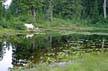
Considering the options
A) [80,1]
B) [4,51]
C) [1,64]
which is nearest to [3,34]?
[4,51]

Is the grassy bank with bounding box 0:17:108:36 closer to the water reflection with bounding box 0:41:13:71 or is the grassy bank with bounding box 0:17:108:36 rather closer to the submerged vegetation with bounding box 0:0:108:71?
the submerged vegetation with bounding box 0:0:108:71

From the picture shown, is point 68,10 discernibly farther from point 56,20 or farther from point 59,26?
point 59,26

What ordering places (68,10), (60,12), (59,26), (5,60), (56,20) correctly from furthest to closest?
(60,12)
(68,10)
(56,20)
(59,26)
(5,60)

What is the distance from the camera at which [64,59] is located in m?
24.6

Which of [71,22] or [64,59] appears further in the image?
[71,22]

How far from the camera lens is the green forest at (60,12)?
203ft

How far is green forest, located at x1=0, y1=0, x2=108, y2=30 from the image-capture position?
2440 inches

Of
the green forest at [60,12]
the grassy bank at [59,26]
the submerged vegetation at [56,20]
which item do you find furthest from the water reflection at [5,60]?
the green forest at [60,12]

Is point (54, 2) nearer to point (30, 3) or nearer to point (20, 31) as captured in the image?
point (30, 3)

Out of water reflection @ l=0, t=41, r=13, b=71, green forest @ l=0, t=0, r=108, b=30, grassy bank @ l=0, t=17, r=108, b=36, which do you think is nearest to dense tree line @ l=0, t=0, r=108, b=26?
green forest @ l=0, t=0, r=108, b=30

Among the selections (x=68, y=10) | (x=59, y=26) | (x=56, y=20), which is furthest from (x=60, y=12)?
(x=59, y=26)

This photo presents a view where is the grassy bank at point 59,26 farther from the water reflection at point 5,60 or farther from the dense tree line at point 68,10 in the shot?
the water reflection at point 5,60

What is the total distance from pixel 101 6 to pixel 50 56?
153 ft

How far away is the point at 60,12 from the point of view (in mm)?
69625
